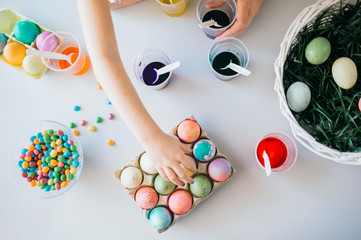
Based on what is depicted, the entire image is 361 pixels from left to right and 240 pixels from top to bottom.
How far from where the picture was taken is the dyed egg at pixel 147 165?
0.79 metres

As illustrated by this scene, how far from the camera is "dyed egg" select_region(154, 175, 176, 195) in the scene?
0.78 meters

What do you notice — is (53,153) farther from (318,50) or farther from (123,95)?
(318,50)

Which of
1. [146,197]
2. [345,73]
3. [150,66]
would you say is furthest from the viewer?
[150,66]

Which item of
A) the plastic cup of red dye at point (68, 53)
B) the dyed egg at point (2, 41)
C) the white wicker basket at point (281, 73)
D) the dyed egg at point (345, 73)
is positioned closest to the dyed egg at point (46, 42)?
the plastic cup of red dye at point (68, 53)

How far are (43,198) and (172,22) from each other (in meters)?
0.74

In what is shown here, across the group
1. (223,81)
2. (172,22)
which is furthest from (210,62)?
(172,22)

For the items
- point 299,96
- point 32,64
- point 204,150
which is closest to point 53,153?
point 32,64

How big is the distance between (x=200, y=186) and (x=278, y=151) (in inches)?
10.3

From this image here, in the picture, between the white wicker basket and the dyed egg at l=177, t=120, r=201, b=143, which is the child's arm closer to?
the dyed egg at l=177, t=120, r=201, b=143

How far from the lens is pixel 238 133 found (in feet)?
2.84

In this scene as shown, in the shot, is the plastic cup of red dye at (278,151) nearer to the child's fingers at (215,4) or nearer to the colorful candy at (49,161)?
the child's fingers at (215,4)

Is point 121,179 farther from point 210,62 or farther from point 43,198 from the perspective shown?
point 210,62

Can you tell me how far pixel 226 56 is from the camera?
86cm

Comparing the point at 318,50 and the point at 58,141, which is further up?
the point at 318,50
